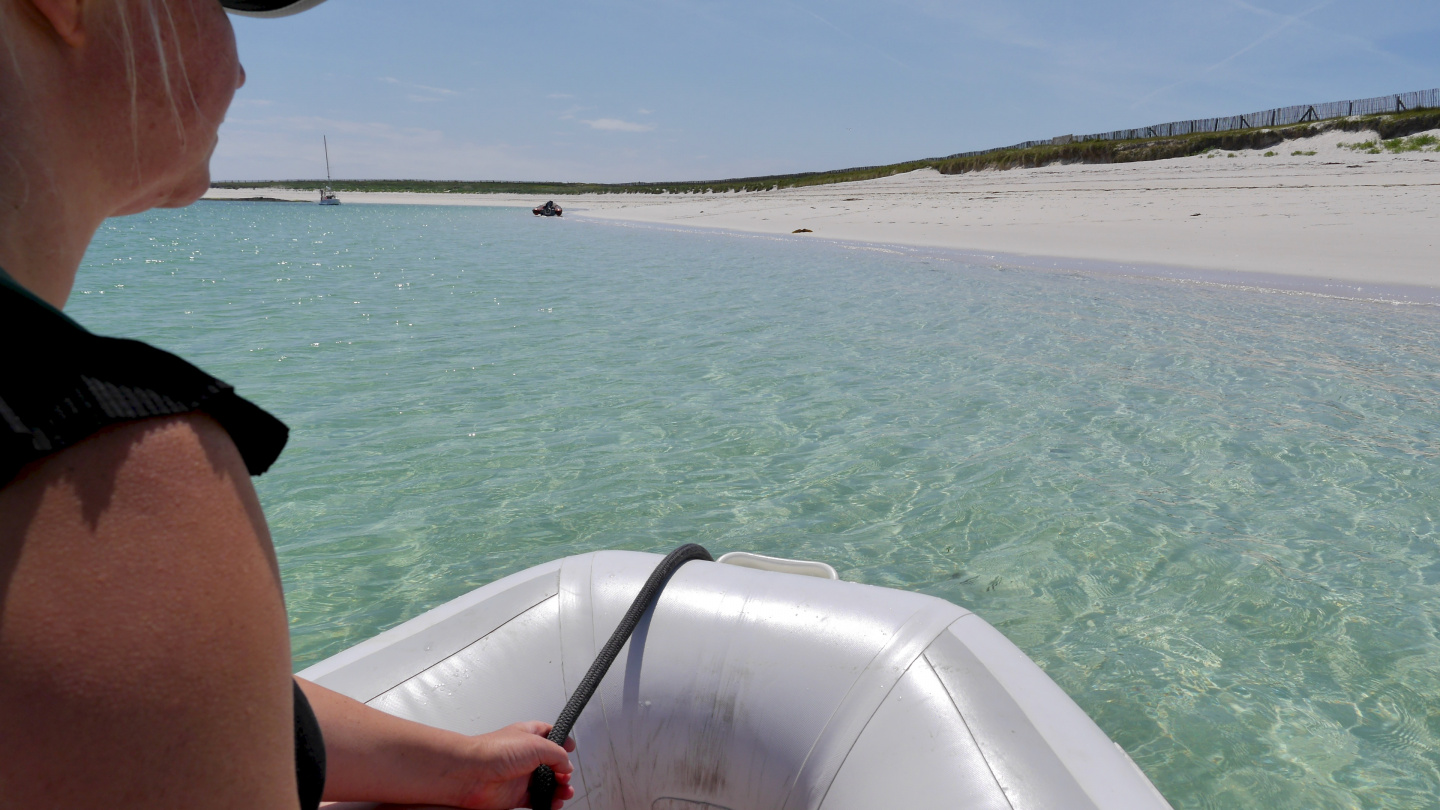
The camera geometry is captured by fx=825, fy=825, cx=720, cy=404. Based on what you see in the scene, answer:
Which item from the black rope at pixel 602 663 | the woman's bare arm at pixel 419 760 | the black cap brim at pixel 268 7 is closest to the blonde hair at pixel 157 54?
the black cap brim at pixel 268 7

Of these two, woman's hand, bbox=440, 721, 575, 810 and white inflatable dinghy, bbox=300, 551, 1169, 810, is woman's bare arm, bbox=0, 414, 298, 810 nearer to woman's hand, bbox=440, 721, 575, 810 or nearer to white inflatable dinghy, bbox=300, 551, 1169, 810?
woman's hand, bbox=440, 721, 575, 810

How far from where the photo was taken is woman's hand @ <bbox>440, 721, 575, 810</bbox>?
4.24 ft

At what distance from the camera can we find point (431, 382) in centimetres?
618

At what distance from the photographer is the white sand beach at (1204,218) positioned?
11633 millimetres

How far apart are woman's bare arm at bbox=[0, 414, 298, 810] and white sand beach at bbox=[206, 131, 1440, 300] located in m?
11.7

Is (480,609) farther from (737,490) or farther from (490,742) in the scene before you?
(737,490)

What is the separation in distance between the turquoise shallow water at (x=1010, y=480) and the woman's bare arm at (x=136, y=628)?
2.43 metres

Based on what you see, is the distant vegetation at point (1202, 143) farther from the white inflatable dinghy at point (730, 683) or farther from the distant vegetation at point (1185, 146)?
the white inflatable dinghy at point (730, 683)

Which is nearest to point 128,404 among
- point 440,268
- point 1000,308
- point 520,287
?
point 1000,308

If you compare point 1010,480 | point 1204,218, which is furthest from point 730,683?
point 1204,218

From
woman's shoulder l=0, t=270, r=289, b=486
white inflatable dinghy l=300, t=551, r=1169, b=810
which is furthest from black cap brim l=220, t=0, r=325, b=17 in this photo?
white inflatable dinghy l=300, t=551, r=1169, b=810

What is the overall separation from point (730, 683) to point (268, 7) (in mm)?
1400

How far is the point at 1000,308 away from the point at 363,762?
8.79m

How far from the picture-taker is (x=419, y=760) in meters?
1.24
